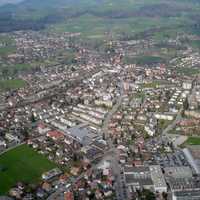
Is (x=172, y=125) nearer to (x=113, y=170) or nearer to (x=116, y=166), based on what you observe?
(x=116, y=166)

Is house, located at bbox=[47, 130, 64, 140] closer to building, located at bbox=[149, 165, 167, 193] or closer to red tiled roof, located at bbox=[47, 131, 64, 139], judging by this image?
red tiled roof, located at bbox=[47, 131, 64, 139]

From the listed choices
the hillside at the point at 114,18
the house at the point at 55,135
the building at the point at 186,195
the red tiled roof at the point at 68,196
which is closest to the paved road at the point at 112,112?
the house at the point at 55,135

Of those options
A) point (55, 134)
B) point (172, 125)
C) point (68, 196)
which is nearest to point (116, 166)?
point (68, 196)

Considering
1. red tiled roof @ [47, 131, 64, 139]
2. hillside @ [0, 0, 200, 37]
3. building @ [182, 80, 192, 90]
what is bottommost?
red tiled roof @ [47, 131, 64, 139]

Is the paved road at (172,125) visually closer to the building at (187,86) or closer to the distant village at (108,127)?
the distant village at (108,127)

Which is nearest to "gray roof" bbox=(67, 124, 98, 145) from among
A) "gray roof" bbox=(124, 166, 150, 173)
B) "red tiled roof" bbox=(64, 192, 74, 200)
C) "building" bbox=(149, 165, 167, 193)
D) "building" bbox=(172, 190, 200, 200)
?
"gray roof" bbox=(124, 166, 150, 173)

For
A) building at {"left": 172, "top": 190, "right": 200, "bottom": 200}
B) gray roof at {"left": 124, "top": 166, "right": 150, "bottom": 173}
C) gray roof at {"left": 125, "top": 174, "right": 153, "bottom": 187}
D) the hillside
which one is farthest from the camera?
the hillside

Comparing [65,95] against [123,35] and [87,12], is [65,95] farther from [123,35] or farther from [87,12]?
[87,12]
